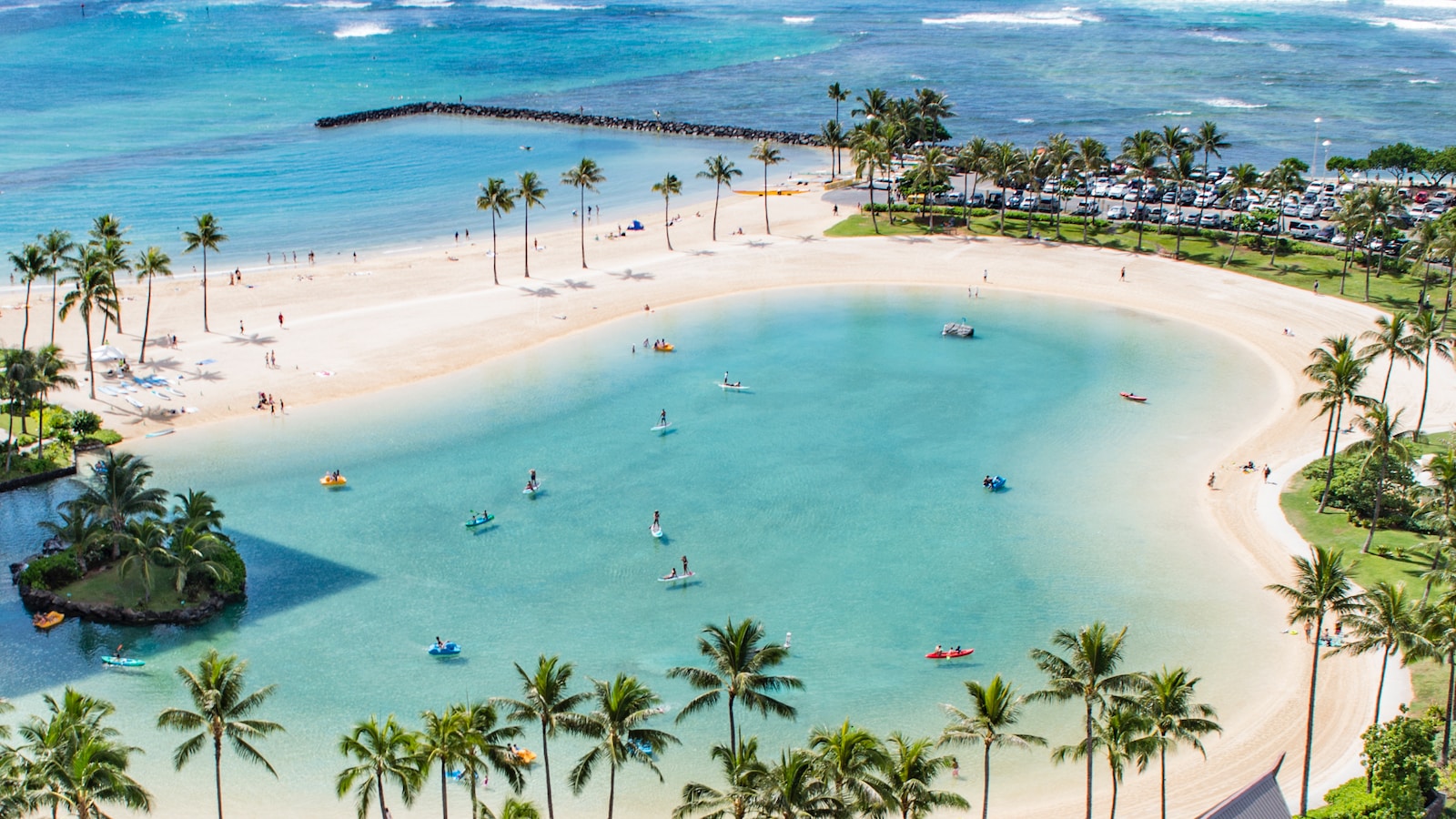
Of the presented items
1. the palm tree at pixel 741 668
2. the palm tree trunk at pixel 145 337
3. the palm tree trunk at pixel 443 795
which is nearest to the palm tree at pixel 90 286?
the palm tree trunk at pixel 145 337

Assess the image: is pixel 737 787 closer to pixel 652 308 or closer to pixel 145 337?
pixel 652 308

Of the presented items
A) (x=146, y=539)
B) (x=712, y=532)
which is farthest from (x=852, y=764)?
(x=146, y=539)

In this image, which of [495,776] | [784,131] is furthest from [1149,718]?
[784,131]

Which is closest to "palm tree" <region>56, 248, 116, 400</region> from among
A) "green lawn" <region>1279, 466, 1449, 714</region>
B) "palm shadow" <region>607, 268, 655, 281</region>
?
"palm shadow" <region>607, 268, 655, 281</region>

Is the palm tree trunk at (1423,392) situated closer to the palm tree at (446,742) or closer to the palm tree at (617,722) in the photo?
the palm tree at (617,722)

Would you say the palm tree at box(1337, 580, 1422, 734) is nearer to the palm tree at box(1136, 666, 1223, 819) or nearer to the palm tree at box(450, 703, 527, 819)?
the palm tree at box(1136, 666, 1223, 819)

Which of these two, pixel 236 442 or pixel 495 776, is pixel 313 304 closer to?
pixel 236 442
